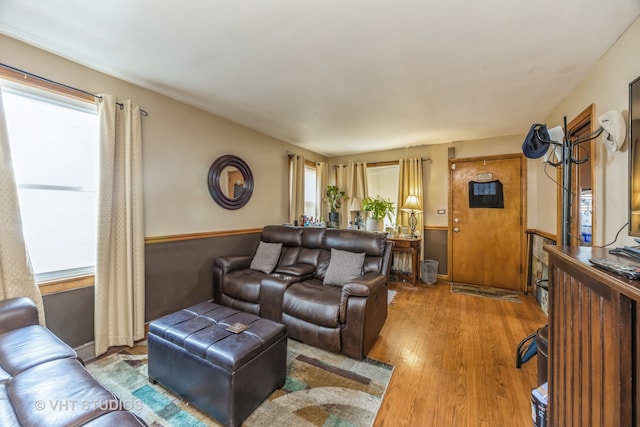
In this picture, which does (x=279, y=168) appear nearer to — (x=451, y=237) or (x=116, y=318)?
(x=116, y=318)

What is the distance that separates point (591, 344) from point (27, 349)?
7.98 ft

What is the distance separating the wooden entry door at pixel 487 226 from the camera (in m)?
3.95

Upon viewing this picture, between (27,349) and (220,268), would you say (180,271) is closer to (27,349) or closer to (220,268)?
(220,268)

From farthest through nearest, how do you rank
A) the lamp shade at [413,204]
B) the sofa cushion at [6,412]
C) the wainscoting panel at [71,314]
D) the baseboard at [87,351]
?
1. the lamp shade at [413,204]
2. the baseboard at [87,351]
3. the wainscoting panel at [71,314]
4. the sofa cushion at [6,412]

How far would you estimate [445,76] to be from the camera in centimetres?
221

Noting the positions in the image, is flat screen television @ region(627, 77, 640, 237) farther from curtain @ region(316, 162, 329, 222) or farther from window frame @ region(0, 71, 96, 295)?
curtain @ region(316, 162, 329, 222)

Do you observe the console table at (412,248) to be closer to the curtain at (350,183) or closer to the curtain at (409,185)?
the curtain at (409,185)

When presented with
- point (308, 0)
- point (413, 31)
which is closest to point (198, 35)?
point (308, 0)

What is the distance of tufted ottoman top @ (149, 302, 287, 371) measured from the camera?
4.80ft

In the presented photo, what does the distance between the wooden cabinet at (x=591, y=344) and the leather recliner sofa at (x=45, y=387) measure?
1492mm

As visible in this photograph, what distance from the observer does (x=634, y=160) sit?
1264 mm

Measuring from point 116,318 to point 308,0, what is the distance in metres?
2.86

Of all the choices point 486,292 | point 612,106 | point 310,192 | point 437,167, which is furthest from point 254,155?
point 486,292

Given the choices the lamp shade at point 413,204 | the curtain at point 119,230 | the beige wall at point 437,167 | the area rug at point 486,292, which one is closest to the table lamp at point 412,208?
the lamp shade at point 413,204
